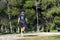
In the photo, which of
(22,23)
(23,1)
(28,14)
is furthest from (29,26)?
(22,23)

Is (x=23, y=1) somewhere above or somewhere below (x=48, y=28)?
above

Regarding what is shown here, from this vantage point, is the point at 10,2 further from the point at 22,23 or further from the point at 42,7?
the point at 22,23

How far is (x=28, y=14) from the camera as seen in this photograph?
94.2 feet

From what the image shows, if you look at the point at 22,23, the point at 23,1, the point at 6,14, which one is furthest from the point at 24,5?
the point at 22,23

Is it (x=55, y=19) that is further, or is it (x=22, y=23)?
(x=55, y=19)

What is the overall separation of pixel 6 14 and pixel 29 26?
3388mm

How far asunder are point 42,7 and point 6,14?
4801mm

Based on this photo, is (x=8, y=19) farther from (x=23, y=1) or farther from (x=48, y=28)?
(x=48, y=28)

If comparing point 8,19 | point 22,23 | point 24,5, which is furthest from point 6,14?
point 22,23

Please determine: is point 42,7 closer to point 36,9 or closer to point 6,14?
point 36,9

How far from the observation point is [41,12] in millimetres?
28734

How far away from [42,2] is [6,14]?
16.3 feet

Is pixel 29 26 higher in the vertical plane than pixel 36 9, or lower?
lower

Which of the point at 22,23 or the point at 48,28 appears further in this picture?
the point at 48,28
